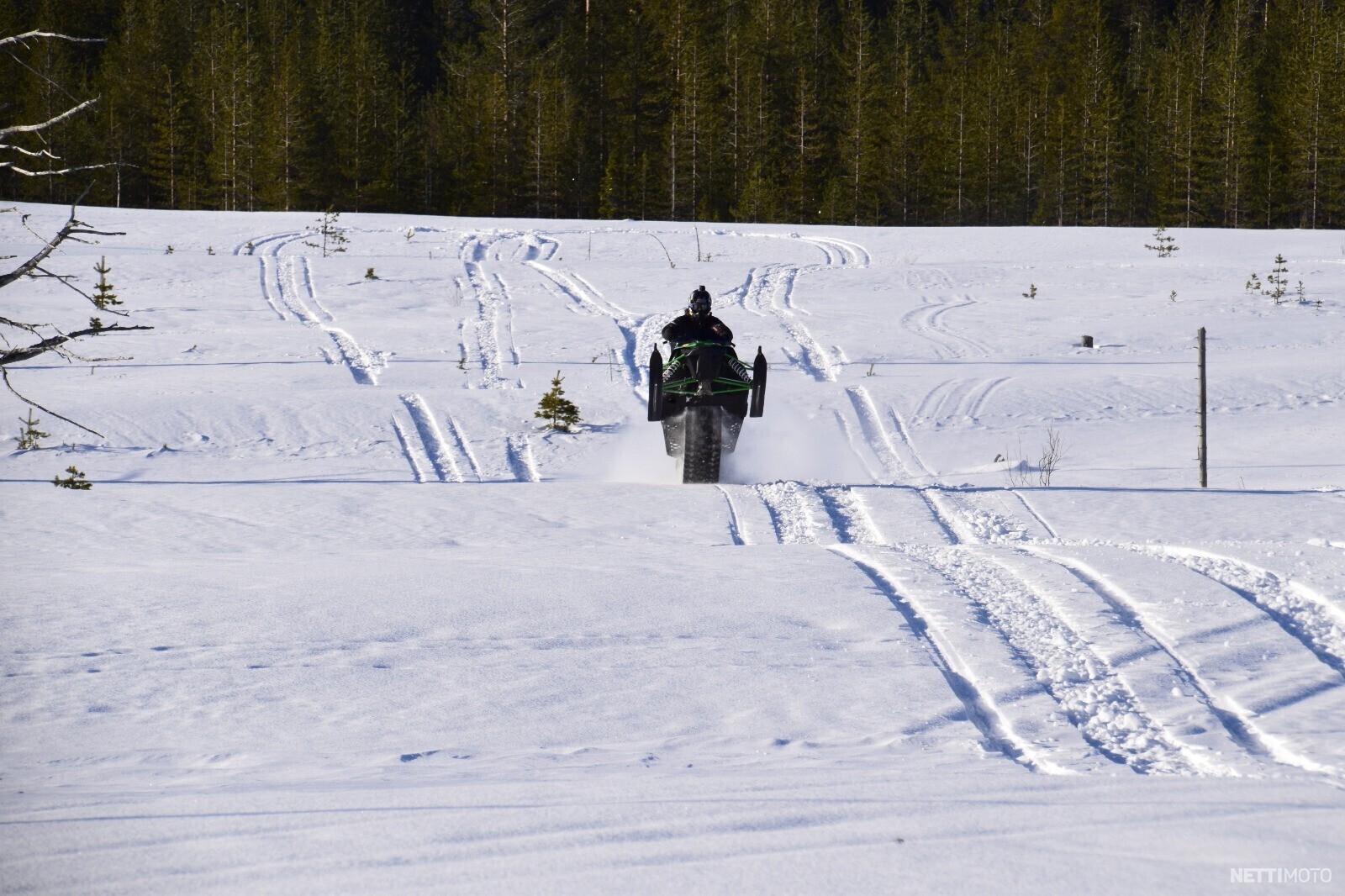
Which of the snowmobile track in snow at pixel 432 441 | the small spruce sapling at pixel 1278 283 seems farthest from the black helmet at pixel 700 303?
the small spruce sapling at pixel 1278 283

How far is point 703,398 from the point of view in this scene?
10812mm

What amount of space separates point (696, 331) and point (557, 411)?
339 cm

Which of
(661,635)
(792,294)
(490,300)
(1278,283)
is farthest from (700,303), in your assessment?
(1278,283)

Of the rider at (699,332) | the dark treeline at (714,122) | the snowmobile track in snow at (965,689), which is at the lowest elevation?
the snowmobile track in snow at (965,689)

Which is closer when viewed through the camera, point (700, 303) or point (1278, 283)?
point (700, 303)


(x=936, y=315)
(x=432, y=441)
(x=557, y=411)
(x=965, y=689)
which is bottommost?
(x=965, y=689)

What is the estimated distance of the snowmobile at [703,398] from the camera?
10711mm

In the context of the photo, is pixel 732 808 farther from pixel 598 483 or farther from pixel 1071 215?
pixel 1071 215

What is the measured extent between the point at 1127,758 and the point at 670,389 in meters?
6.78

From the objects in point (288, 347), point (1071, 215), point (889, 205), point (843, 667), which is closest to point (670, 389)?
point (843, 667)

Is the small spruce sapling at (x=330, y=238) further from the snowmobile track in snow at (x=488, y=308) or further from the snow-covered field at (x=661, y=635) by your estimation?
the snow-covered field at (x=661, y=635)

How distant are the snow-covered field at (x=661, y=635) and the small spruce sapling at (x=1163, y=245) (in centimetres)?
961

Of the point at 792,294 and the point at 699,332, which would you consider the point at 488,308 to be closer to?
the point at 792,294

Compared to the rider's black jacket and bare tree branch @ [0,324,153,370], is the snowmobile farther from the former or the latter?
bare tree branch @ [0,324,153,370]
